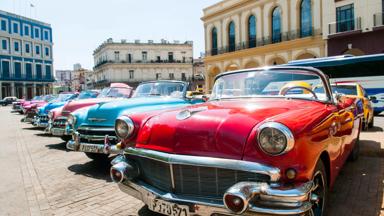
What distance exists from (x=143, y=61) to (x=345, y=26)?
159 feet

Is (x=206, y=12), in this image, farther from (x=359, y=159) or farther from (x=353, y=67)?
(x=359, y=159)

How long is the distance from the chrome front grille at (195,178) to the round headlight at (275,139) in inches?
8.4

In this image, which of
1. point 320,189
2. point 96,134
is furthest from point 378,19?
point 320,189

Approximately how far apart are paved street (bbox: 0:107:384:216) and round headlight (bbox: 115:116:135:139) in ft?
3.05

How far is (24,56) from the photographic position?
187ft

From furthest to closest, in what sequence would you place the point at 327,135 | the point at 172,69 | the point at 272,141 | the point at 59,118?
1. the point at 172,69
2. the point at 59,118
3. the point at 327,135
4. the point at 272,141

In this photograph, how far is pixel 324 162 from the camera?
3242mm

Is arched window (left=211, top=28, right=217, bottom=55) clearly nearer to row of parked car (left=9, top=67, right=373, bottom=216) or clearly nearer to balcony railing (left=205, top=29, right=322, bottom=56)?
balcony railing (left=205, top=29, right=322, bottom=56)

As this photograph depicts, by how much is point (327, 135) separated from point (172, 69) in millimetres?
65372

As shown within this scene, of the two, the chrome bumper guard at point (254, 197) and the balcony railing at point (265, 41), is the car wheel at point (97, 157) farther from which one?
the balcony railing at point (265, 41)

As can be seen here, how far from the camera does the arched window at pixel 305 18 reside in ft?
84.7

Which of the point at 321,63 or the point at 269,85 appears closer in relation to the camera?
the point at 269,85

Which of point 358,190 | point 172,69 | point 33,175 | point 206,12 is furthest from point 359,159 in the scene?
point 172,69

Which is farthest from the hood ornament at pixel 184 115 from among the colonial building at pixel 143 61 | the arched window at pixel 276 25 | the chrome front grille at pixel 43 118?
the colonial building at pixel 143 61
